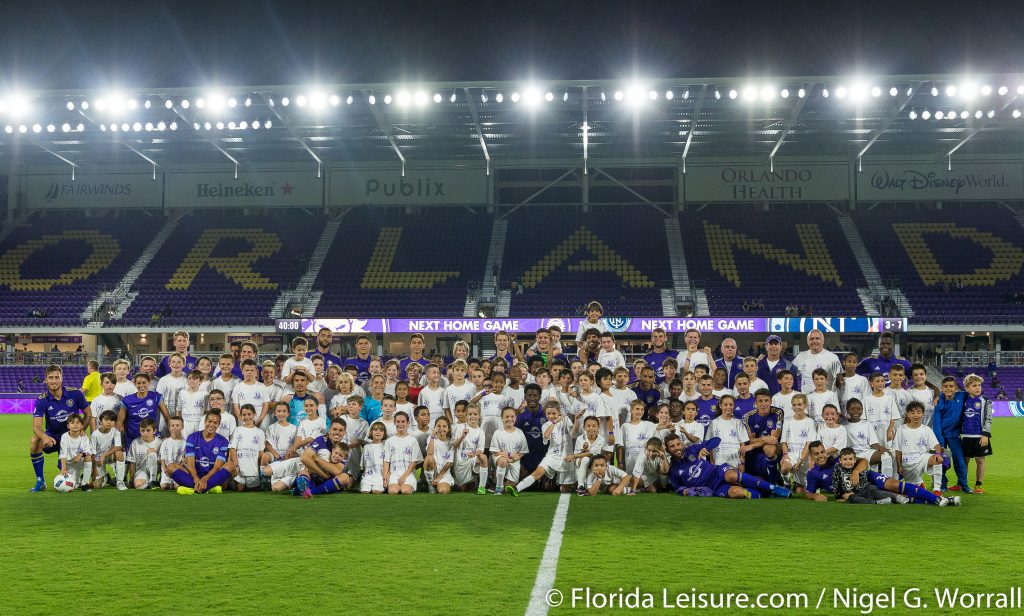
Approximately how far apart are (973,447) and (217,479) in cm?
902

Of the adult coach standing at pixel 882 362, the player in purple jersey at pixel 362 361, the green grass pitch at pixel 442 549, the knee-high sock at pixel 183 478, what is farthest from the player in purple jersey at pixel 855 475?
the knee-high sock at pixel 183 478

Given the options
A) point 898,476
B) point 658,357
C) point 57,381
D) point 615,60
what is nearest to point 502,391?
point 658,357

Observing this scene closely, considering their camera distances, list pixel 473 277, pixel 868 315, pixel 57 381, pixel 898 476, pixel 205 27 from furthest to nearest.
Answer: pixel 473 277
pixel 868 315
pixel 205 27
pixel 57 381
pixel 898 476

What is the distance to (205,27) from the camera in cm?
2305

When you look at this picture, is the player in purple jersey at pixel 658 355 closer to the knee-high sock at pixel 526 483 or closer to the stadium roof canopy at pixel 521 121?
the knee-high sock at pixel 526 483

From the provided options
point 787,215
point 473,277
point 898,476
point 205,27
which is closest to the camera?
point 898,476

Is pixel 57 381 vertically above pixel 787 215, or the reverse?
pixel 787 215

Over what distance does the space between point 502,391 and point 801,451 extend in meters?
3.60

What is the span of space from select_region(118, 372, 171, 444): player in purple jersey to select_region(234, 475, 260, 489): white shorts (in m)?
1.32

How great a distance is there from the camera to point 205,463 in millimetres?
10797

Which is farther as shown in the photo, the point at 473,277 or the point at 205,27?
the point at 473,277

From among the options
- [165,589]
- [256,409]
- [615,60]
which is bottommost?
[165,589]

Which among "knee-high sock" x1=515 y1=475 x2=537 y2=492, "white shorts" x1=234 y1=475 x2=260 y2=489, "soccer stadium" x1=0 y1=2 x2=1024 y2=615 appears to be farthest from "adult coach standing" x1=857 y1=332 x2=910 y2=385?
"white shorts" x1=234 y1=475 x2=260 y2=489

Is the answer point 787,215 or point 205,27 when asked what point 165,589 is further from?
point 787,215
